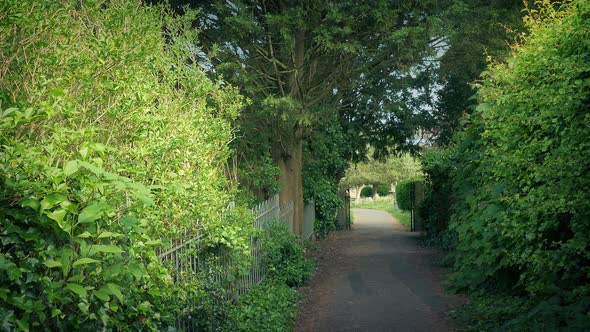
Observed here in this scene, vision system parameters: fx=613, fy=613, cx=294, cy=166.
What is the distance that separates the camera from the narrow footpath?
942 centimetres

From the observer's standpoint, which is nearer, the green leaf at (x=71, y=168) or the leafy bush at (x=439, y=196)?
the green leaf at (x=71, y=168)

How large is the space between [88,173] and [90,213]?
438 mm

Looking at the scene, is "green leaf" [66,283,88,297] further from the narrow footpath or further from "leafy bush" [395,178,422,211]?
"leafy bush" [395,178,422,211]

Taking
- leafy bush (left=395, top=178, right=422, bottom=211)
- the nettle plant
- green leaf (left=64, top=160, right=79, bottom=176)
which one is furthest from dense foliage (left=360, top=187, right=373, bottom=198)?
green leaf (left=64, top=160, right=79, bottom=176)

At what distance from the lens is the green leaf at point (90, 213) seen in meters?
3.59

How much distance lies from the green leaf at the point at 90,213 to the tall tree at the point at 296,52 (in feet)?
33.9

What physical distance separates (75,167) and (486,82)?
320 inches

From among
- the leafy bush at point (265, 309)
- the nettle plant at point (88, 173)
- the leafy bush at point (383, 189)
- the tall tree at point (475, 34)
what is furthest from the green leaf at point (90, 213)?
the leafy bush at point (383, 189)

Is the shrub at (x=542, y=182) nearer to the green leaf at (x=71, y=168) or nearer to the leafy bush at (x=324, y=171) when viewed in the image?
the green leaf at (x=71, y=168)

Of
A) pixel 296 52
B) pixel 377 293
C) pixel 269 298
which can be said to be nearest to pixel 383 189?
pixel 296 52


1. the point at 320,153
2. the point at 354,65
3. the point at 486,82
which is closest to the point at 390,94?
the point at 320,153

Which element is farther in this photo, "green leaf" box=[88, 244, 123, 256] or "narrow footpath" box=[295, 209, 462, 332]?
"narrow footpath" box=[295, 209, 462, 332]

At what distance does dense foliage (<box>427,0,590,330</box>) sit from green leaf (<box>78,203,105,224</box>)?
471 cm

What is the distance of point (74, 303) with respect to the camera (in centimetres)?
384
